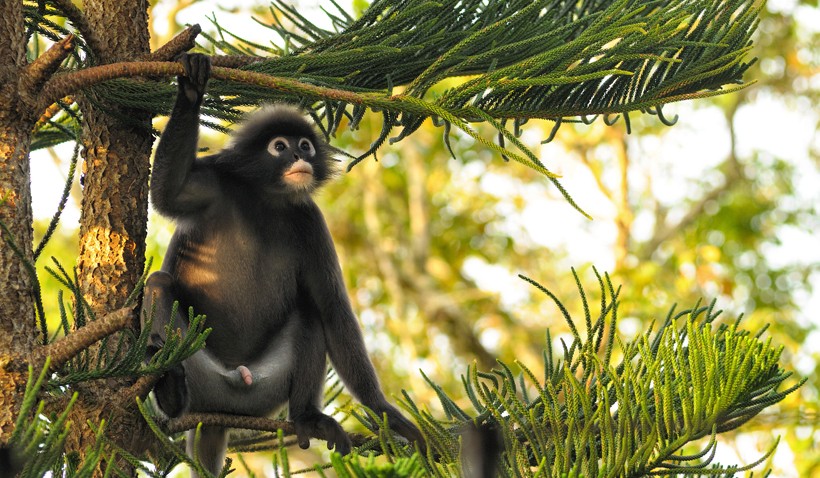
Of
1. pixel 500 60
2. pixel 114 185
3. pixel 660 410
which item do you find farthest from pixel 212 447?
pixel 660 410

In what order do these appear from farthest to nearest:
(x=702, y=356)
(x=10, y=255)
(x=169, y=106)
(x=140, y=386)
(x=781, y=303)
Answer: (x=781, y=303)
(x=169, y=106)
(x=140, y=386)
(x=10, y=255)
(x=702, y=356)

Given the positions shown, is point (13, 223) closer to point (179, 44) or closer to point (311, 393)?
point (179, 44)

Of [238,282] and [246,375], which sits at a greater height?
[238,282]

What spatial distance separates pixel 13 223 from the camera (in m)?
1.94

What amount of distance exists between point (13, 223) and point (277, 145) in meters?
1.40

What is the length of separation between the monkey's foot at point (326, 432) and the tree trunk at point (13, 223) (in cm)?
100

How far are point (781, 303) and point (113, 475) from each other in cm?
1017

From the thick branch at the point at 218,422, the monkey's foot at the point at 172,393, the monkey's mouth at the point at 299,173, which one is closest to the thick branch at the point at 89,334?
the thick branch at the point at 218,422

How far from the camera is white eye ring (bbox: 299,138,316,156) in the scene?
3.31 metres

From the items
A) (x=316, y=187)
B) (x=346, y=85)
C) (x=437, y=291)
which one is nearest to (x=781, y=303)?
(x=437, y=291)

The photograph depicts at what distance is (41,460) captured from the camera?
4.80 feet

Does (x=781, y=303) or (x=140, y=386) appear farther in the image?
(x=781, y=303)

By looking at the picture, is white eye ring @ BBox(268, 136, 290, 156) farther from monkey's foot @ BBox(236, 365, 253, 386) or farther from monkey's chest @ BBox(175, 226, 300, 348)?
monkey's foot @ BBox(236, 365, 253, 386)

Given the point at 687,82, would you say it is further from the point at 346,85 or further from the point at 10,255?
the point at 10,255
